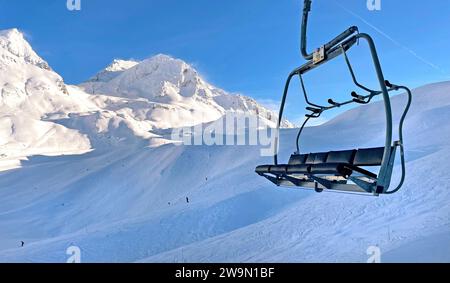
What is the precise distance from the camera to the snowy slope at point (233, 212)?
646 cm

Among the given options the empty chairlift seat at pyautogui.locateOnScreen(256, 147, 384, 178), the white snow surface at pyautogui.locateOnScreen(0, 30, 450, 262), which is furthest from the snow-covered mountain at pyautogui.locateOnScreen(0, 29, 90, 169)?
the empty chairlift seat at pyautogui.locateOnScreen(256, 147, 384, 178)

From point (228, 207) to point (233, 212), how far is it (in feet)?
1.50

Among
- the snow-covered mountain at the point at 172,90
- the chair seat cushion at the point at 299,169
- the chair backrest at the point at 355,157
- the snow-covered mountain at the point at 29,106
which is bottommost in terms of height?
the chair seat cushion at the point at 299,169

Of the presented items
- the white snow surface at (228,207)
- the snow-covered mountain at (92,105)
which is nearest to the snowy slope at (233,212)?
the white snow surface at (228,207)

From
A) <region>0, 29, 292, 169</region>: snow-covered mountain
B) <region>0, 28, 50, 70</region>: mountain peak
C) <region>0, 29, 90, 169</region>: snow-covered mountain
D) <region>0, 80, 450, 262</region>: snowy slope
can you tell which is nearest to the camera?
<region>0, 80, 450, 262</region>: snowy slope

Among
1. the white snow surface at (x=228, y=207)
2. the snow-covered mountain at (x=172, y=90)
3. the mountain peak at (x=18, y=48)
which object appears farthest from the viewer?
the snow-covered mountain at (x=172, y=90)

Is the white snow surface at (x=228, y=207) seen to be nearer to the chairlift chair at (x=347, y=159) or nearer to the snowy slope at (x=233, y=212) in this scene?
the snowy slope at (x=233, y=212)

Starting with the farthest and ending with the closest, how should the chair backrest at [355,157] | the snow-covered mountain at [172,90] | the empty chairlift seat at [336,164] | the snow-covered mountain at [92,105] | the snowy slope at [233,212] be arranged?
the snow-covered mountain at [172,90]
the snow-covered mountain at [92,105]
the snowy slope at [233,212]
the chair backrest at [355,157]
the empty chairlift seat at [336,164]

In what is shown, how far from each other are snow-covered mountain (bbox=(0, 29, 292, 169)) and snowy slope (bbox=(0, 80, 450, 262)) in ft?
65.1

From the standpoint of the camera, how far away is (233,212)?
11.6m

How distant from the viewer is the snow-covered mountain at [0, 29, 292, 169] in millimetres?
62219

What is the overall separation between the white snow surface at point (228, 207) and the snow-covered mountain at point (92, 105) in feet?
61.4

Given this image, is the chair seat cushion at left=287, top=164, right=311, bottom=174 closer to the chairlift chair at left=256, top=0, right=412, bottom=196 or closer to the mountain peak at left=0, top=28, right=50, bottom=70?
the chairlift chair at left=256, top=0, right=412, bottom=196
